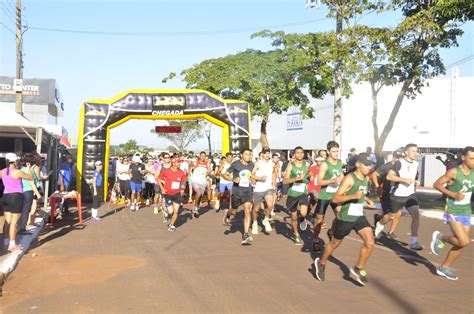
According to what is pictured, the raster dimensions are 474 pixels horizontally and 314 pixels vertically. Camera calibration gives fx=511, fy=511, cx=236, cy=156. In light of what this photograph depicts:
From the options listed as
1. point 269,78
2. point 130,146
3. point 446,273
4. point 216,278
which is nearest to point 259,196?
point 216,278

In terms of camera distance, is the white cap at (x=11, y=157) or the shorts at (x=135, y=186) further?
the shorts at (x=135, y=186)

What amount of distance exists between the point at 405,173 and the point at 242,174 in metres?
3.23

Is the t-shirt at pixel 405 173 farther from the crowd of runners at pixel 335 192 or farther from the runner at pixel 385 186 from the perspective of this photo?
the runner at pixel 385 186

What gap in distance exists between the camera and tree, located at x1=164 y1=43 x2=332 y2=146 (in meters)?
24.9

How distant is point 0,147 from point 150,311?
690 inches

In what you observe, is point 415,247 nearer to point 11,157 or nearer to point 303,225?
point 303,225

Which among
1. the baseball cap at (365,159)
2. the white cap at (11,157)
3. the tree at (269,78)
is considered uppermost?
the tree at (269,78)

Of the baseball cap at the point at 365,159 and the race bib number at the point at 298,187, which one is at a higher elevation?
the baseball cap at the point at 365,159

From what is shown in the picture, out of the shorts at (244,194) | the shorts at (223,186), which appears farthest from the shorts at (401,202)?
the shorts at (223,186)

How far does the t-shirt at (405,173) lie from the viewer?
9500mm

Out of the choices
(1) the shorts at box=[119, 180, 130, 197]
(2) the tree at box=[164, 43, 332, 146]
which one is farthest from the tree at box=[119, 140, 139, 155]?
(1) the shorts at box=[119, 180, 130, 197]

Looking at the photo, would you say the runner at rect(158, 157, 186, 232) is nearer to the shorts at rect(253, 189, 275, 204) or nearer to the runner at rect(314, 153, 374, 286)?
the shorts at rect(253, 189, 275, 204)

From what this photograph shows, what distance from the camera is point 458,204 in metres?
7.07

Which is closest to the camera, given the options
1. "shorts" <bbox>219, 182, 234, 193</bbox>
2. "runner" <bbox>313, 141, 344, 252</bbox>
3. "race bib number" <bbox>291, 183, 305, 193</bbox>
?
"runner" <bbox>313, 141, 344, 252</bbox>
